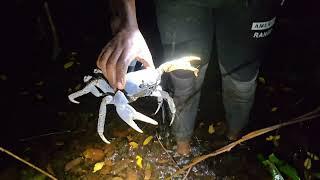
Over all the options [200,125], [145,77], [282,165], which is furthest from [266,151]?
[145,77]

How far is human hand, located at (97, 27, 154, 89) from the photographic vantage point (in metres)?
1.92

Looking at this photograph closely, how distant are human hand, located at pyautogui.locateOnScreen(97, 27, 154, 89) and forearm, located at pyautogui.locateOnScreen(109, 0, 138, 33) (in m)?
0.06

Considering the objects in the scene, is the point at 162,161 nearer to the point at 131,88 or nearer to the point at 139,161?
the point at 139,161

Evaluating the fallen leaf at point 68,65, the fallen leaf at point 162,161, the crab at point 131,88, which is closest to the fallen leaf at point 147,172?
the fallen leaf at point 162,161

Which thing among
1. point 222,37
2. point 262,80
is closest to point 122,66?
point 222,37

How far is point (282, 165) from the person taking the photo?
2.97 meters

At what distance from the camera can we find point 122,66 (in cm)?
190

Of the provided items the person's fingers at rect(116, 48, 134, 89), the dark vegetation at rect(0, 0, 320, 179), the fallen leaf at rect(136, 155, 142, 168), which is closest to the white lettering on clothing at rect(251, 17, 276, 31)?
the dark vegetation at rect(0, 0, 320, 179)

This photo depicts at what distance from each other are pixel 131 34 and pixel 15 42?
3.80 m

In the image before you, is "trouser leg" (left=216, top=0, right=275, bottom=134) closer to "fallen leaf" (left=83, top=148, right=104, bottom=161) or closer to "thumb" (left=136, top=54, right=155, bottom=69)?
"thumb" (left=136, top=54, right=155, bottom=69)

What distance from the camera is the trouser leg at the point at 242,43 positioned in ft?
7.74

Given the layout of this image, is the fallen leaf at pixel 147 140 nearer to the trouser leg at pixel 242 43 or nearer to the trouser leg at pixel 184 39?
the trouser leg at pixel 184 39

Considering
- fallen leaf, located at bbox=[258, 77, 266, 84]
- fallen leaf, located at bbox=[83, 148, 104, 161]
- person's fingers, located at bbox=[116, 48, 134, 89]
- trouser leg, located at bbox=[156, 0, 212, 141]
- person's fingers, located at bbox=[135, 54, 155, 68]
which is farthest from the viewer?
fallen leaf, located at bbox=[258, 77, 266, 84]

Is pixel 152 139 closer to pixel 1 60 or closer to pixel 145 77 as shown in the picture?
pixel 145 77
